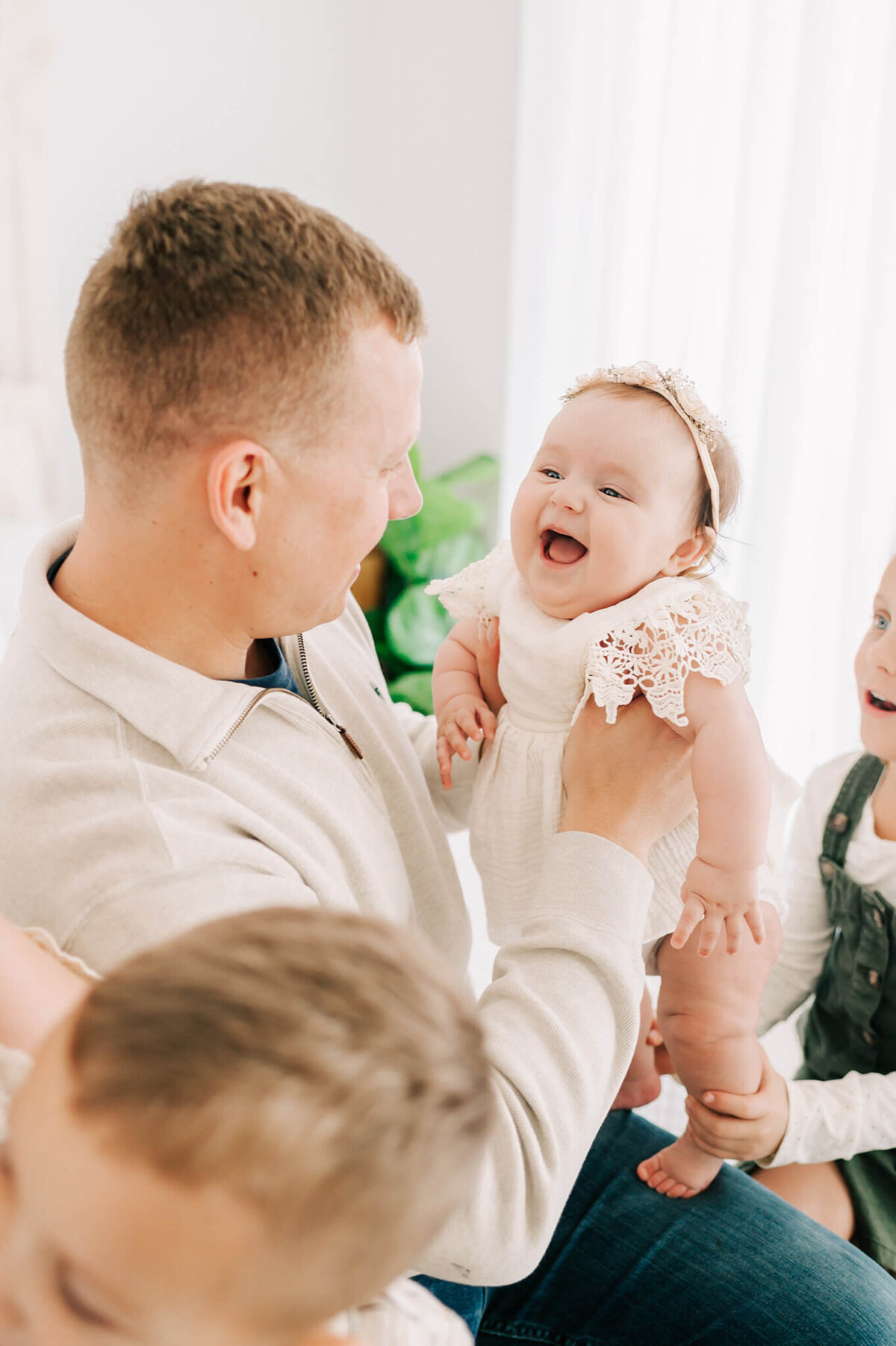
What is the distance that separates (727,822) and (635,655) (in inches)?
7.8

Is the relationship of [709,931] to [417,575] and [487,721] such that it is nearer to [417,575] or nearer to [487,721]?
[487,721]

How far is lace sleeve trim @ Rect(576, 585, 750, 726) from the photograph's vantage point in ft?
3.59

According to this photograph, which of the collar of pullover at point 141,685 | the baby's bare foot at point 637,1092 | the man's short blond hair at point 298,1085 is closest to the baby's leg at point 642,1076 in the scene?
the baby's bare foot at point 637,1092

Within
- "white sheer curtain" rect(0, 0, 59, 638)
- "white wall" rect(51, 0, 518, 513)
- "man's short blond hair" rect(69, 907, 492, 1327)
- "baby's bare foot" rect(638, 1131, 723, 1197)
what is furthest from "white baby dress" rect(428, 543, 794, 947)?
"white wall" rect(51, 0, 518, 513)

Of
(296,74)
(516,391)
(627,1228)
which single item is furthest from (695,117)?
(627,1228)

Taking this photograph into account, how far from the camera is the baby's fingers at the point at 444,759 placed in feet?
3.95

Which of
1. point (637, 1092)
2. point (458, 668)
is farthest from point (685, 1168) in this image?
point (458, 668)

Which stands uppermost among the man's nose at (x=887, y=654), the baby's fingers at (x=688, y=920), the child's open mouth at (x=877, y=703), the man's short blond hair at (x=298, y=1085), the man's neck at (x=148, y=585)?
the man's short blond hair at (x=298, y=1085)

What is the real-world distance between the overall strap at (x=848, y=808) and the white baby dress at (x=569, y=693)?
7.1 inches

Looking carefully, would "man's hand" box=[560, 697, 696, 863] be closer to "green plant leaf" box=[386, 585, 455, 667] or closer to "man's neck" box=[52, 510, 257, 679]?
"man's neck" box=[52, 510, 257, 679]

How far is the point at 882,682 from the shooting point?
1.36 metres

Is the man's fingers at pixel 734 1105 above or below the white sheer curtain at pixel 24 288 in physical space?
below

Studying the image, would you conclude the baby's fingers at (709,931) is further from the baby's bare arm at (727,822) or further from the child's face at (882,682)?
the child's face at (882,682)

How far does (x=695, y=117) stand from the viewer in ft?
7.45
